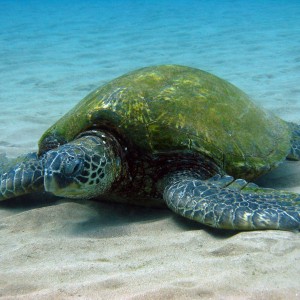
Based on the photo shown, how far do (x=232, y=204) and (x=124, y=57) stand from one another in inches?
484

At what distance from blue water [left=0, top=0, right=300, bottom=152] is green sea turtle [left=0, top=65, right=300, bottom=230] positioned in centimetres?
248

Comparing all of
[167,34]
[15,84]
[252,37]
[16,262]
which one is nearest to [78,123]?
[16,262]

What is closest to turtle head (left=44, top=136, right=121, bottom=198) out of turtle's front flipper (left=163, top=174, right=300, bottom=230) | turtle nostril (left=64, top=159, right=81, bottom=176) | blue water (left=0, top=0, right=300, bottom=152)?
turtle nostril (left=64, top=159, right=81, bottom=176)

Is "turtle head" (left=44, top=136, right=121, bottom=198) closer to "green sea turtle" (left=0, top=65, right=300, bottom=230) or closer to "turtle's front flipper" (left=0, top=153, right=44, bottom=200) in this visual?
"green sea turtle" (left=0, top=65, right=300, bottom=230)

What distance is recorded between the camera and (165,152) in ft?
11.7

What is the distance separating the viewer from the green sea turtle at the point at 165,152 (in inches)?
122

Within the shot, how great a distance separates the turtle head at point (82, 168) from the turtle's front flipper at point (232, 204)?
1.88ft

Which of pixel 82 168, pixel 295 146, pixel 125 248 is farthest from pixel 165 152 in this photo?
pixel 295 146

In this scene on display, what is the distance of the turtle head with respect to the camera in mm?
3107

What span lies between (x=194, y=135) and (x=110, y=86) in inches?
44.1

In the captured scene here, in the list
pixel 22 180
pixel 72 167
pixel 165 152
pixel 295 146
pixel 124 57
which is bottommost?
pixel 124 57

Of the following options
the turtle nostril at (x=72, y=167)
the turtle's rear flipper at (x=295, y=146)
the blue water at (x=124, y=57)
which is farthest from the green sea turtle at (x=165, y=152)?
the blue water at (x=124, y=57)

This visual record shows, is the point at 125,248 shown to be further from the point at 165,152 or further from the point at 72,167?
the point at 165,152

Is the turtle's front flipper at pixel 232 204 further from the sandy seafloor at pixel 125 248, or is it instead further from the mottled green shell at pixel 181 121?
the mottled green shell at pixel 181 121
